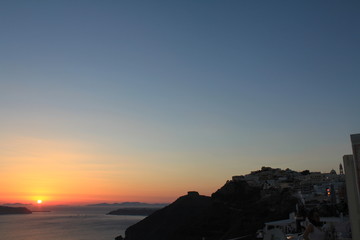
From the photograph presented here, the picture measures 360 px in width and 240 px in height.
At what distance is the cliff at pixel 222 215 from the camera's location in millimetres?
56188

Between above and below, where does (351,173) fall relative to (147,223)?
above

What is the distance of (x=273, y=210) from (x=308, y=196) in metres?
7.57

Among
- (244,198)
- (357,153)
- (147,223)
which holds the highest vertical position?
(357,153)

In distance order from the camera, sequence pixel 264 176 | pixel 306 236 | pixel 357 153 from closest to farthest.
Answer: pixel 306 236 → pixel 357 153 → pixel 264 176

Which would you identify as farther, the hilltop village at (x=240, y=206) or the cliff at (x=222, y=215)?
the cliff at (x=222, y=215)

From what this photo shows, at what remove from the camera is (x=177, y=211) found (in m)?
95.4

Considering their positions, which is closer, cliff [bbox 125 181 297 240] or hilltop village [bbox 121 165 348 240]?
hilltop village [bbox 121 165 348 240]

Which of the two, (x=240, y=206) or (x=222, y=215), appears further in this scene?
(x=240, y=206)

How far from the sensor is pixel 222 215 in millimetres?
68938

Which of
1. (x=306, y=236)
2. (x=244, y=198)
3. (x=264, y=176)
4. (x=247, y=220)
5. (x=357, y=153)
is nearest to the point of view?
(x=306, y=236)

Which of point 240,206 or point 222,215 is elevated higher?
point 240,206

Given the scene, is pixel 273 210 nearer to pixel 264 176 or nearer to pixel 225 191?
pixel 225 191

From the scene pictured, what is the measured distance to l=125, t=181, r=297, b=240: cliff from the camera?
2212 inches

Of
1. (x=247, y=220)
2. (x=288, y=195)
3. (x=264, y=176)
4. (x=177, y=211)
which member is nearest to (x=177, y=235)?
(x=247, y=220)
